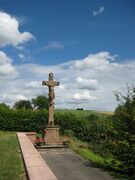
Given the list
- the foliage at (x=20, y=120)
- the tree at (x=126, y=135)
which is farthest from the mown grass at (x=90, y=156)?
the foliage at (x=20, y=120)

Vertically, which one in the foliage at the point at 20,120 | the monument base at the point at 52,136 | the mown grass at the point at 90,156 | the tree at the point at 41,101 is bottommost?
the mown grass at the point at 90,156

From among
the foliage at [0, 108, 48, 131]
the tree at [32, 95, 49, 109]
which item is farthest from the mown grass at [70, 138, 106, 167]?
the tree at [32, 95, 49, 109]

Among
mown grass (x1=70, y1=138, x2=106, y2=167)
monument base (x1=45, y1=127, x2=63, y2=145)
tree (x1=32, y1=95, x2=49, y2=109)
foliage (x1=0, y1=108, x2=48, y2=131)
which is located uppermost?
tree (x1=32, y1=95, x2=49, y2=109)

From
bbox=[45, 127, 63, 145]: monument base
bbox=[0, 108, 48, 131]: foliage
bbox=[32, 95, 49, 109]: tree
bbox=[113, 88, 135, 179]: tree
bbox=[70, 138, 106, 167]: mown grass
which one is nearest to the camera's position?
bbox=[113, 88, 135, 179]: tree

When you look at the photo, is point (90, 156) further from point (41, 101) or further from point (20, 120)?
point (41, 101)

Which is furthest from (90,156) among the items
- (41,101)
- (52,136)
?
(41,101)

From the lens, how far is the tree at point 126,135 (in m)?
11.2

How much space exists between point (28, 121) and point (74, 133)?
4.92 meters

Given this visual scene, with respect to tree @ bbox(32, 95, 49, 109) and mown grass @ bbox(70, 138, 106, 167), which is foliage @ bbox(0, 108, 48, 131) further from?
tree @ bbox(32, 95, 49, 109)

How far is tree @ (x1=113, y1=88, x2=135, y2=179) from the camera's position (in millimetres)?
11195

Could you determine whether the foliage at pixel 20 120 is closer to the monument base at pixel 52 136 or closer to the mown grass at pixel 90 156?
the monument base at pixel 52 136

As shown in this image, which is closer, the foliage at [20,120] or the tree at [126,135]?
the tree at [126,135]

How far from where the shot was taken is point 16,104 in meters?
91.4

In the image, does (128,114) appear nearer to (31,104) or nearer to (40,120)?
(40,120)
